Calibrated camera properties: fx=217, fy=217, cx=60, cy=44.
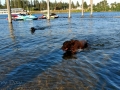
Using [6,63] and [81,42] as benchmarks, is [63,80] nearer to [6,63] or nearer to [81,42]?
[6,63]

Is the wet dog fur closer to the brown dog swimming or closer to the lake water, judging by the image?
the brown dog swimming

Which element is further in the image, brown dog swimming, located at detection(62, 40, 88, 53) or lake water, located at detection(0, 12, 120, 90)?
brown dog swimming, located at detection(62, 40, 88, 53)

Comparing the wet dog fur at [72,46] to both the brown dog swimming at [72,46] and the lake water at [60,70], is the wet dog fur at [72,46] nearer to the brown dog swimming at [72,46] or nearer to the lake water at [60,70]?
the brown dog swimming at [72,46]

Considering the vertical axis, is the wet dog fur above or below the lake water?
above

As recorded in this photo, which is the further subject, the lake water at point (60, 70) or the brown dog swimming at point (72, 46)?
the brown dog swimming at point (72, 46)

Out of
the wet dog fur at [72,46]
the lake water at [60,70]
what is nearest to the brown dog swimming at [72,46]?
the wet dog fur at [72,46]

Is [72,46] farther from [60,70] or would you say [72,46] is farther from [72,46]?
[60,70]

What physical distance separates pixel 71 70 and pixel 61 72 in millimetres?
708

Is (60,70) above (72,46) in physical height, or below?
below

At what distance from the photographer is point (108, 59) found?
16125 millimetres

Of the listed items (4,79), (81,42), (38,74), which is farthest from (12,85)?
(81,42)

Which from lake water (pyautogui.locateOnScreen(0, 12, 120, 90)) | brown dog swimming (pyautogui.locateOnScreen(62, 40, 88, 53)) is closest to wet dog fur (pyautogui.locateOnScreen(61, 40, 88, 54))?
brown dog swimming (pyautogui.locateOnScreen(62, 40, 88, 53))

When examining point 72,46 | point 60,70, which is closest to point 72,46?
point 72,46

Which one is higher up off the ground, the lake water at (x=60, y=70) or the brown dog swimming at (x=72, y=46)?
the brown dog swimming at (x=72, y=46)
